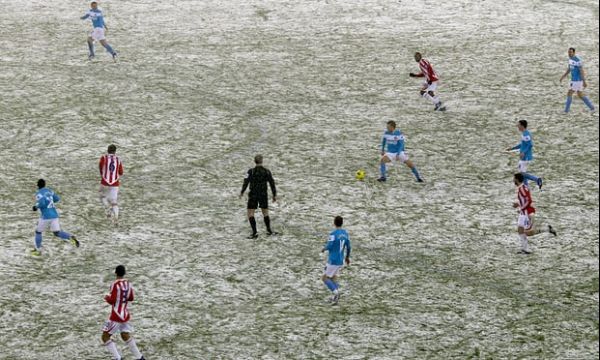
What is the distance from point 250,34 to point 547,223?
20.7 meters

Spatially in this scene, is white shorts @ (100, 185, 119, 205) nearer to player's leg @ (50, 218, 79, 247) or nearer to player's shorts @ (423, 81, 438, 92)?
player's leg @ (50, 218, 79, 247)

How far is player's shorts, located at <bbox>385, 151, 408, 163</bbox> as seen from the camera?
79.2 feet

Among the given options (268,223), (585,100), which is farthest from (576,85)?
(268,223)

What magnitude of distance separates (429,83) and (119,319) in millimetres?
16457

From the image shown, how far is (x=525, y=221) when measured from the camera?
65.3 feet

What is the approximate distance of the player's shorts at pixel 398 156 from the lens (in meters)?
24.1

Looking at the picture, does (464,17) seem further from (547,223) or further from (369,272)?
(369,272)

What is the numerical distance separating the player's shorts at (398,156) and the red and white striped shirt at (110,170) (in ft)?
24.6

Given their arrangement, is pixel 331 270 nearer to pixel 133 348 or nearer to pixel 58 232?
pixel 133 348

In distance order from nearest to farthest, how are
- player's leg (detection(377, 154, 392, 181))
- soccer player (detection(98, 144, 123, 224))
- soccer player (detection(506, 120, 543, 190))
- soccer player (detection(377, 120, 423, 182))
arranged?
1. soccer player (detection(98, 144, 123, 224))
2. soccer player (detection(506, 120, 543, 190))
3. soccer player (detection(377, 120, 423, 182))
4. player's leg (detection(377, 154, 392, 181))

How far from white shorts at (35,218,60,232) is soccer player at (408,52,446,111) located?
516 inches

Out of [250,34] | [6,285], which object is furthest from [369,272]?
[250,34]

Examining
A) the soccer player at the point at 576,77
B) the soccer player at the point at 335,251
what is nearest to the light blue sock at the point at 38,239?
the soccer player at the point at 335,251

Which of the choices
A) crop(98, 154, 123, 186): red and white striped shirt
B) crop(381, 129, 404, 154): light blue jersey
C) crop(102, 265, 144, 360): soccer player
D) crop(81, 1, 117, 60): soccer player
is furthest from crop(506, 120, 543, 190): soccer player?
crop(81, 1, 117, 60): soccer player
